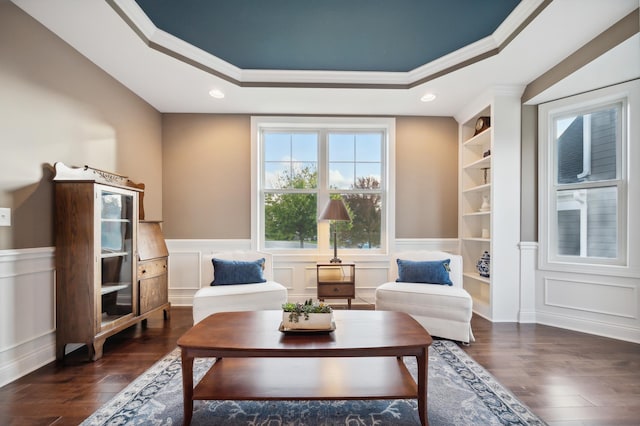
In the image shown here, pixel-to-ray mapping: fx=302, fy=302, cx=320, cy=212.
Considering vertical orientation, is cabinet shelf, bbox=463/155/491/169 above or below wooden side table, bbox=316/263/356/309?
above

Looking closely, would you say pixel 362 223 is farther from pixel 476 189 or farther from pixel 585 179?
pixel 585 179

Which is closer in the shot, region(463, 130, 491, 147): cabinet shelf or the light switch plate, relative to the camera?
the light switch plate

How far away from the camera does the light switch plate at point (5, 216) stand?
2031mm

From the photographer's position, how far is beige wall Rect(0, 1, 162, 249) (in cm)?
209

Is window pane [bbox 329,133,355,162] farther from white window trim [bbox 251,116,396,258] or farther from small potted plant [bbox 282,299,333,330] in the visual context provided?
small potted plant [bbox 282,299,333,330]

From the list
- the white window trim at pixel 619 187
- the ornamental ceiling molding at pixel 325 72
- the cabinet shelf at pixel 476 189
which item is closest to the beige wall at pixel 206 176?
the ornamental ceiling molding at pixel 325 72

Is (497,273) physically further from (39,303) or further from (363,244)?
(39,303)

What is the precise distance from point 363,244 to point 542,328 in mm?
2140

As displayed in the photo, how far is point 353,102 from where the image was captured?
3674 mm

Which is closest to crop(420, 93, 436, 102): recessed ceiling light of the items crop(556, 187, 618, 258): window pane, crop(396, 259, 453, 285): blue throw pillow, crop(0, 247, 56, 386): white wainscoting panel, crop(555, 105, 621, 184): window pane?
crop(555, 105, 621, 184): window pane

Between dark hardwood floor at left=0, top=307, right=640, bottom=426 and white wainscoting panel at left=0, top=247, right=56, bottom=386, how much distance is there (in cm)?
11

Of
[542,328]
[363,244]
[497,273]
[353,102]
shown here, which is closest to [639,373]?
[542,328]

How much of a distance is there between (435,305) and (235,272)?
2.02m

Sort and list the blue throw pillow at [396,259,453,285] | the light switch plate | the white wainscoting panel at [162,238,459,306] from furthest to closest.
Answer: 1. the white wainscoting panel at [162,238,459,306]
2. the blue throw pillow at [396,259,453,285]
3. the light switch plate
